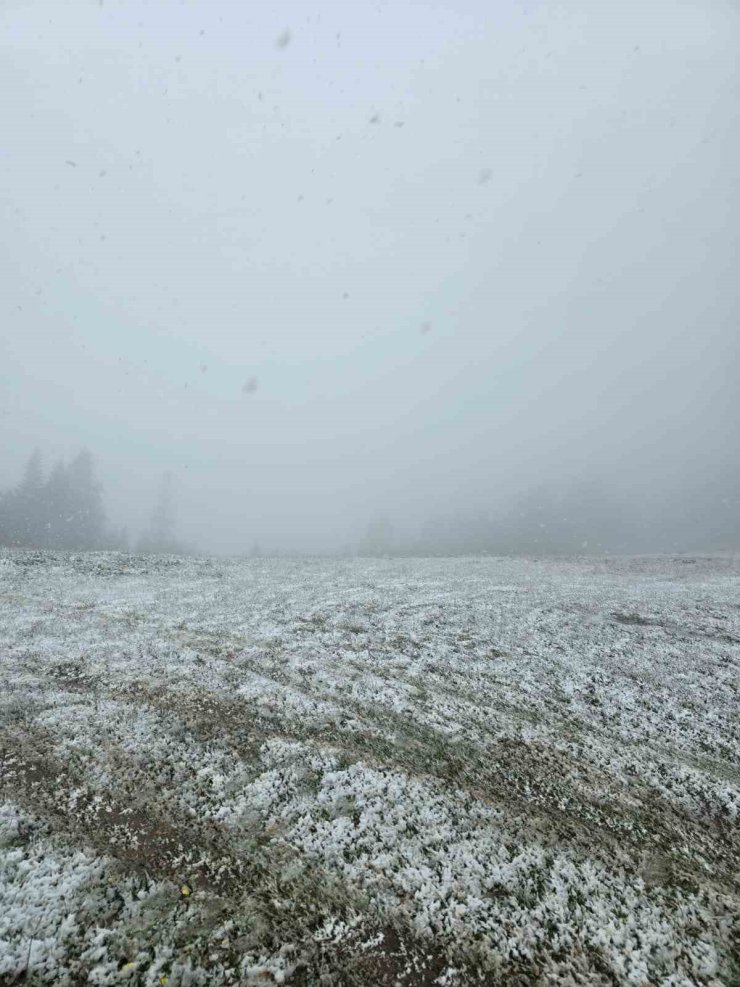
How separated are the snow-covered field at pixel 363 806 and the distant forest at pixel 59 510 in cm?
3816

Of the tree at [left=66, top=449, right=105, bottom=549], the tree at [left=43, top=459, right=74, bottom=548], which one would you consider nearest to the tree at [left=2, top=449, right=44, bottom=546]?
the tree at [left=43, top=459, right=74, bottom=548]

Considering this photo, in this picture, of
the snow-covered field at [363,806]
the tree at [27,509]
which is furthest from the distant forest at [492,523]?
the snow-covered field at [363,806]

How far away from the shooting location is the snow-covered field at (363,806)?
2.22 m

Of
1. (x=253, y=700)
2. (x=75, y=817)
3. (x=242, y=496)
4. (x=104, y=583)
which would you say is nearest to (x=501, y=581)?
(x=253, y=700)

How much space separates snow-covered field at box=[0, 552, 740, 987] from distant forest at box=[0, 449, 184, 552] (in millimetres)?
38161

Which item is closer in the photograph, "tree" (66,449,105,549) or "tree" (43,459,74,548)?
"tree" (43,459,74,548)

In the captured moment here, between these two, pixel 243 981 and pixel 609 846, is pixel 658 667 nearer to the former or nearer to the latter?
pixel 609 846

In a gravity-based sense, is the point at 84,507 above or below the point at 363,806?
above

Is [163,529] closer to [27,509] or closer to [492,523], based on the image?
[27,509]

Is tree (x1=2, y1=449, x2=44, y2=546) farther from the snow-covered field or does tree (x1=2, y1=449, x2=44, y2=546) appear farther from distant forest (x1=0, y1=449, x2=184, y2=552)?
the snow-covered field

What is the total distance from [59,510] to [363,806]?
54.0m

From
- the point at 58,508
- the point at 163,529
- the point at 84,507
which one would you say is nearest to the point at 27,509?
the point at 58,508

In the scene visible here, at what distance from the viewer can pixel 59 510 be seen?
4666 cm

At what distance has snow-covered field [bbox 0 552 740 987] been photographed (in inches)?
87.4
